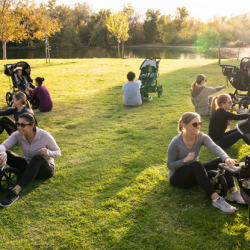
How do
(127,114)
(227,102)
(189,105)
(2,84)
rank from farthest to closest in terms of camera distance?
(2,84), (189,105), (127,114), (227,102)

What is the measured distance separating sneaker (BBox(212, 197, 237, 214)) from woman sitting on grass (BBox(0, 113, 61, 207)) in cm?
257

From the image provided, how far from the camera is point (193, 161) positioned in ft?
12.7

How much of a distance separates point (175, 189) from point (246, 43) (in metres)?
75.5

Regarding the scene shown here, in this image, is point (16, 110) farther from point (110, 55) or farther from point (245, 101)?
point (110, 55)

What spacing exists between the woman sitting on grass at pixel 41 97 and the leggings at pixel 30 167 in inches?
178

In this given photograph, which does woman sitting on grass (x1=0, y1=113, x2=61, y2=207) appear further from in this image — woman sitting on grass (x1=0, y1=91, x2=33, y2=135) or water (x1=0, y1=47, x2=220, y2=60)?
water (x1=0, y1=47, x2=220, y2=60)

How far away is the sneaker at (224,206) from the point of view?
11.7 ft

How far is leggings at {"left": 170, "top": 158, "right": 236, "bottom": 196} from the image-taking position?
3.64 meters

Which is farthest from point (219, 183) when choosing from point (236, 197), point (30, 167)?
point (30, 167)

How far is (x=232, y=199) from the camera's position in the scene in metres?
3.81

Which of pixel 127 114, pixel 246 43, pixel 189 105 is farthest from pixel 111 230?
pixel 246 43

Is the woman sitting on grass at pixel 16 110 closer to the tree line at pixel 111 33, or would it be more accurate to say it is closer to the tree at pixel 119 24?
the tree at pixel 119 24

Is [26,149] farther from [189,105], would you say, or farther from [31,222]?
[189,105]

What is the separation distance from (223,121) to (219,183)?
1743 mm
